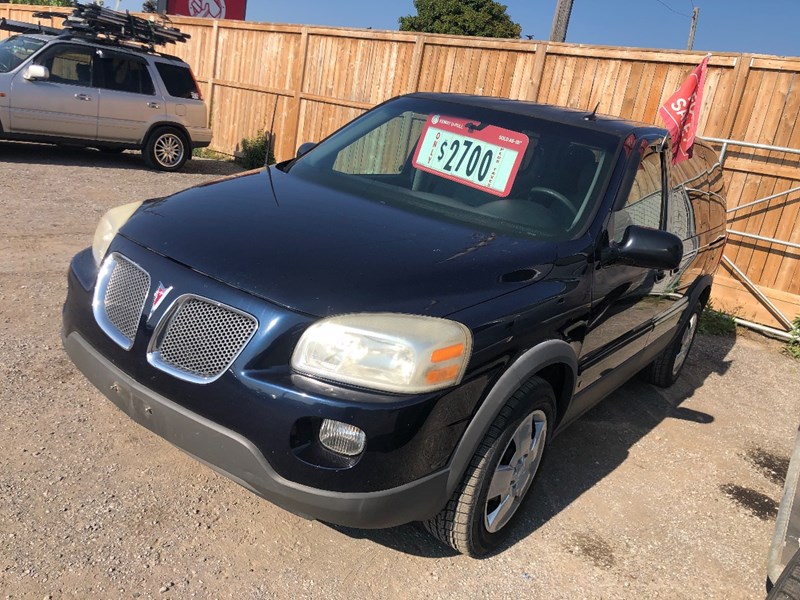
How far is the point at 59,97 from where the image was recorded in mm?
10148

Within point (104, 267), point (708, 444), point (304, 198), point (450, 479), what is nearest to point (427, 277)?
point (450, 479)

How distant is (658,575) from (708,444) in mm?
1712

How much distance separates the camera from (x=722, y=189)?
5.62 meters

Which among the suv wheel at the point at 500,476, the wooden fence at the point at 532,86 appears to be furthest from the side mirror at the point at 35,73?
the suv wheel at the point at 500,476

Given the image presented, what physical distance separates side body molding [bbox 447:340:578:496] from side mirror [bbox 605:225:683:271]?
2.05 ft

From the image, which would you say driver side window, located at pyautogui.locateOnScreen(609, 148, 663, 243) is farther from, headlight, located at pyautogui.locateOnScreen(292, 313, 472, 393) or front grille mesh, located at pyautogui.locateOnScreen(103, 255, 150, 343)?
front grille mesh, located at pyautogui.locateOnScreen(103, 255, 150, 343)

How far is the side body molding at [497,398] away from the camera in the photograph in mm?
2514

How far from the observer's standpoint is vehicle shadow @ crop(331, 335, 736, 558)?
3027 mm

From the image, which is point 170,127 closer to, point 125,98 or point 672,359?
point 125,98

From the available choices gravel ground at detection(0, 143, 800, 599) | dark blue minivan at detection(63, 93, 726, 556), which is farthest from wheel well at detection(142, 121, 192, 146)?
dark blue minivan at detection(63, 93, 726, 556)

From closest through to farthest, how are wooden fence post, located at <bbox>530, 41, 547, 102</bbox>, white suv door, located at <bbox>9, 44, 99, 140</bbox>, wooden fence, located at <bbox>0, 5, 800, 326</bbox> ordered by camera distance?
wooden fence, located at <bbox>0, 5, 800, 326</bbox>, wooden fence post, located at <bbox>530, 41, 547, 102</bbox>, white suv door, located at <bbox>9, 44, 99, 140</bbox>

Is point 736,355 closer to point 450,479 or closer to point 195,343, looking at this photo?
point 450,479

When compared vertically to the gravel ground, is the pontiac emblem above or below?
above

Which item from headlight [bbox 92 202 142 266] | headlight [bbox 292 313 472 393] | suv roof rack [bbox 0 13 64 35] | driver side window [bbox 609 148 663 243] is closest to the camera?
headlight [bbox 292 313 472 393]
